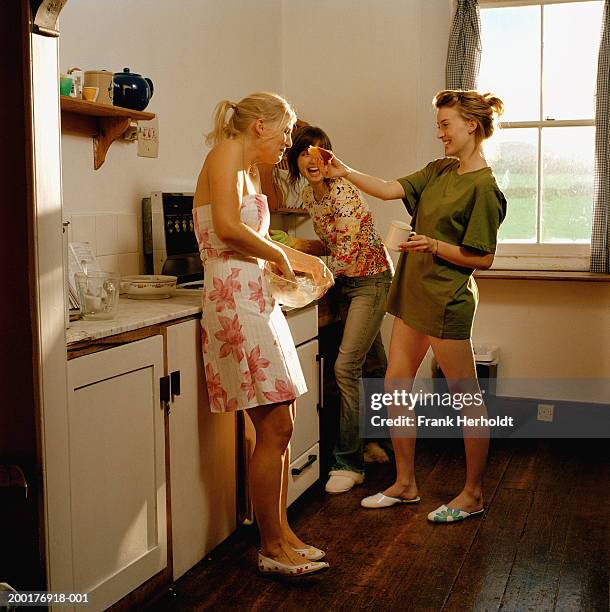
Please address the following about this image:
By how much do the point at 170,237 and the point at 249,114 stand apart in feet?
2.68

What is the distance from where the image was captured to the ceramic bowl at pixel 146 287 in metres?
2.81

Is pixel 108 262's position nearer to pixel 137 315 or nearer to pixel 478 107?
pixel 137 315

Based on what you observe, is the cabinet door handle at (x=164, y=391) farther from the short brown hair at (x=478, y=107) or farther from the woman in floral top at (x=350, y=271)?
the short brown hair at (x=478, y=107)

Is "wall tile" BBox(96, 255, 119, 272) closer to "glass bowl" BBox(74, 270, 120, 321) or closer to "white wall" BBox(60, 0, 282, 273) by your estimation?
"white wall" BBox(60, 0, 282, 273)

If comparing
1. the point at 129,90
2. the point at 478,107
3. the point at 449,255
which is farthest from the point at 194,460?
the point at 478,107

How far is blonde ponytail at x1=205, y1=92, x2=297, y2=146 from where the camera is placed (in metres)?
2.55

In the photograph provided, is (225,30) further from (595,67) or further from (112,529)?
(112,529)

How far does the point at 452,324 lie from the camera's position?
304 centimetres

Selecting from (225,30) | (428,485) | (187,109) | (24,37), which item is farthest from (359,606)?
(225,30)

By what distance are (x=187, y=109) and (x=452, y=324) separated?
145cm

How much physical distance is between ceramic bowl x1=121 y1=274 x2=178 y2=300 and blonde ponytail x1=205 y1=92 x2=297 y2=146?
0.52 m

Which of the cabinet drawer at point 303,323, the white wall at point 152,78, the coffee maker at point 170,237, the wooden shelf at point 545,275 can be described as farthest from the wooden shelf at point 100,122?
the wooden shelf at point 545,275

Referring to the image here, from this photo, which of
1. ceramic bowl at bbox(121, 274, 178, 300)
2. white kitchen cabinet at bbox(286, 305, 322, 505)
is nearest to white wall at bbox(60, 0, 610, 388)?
ceramic bowl at bbox(121, 274, 178, 300)

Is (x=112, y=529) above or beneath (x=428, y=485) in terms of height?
above
